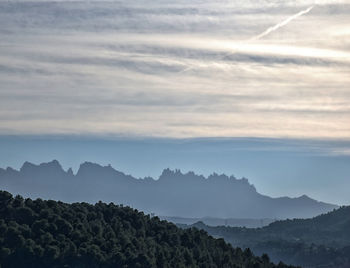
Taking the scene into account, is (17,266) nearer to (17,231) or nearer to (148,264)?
(17,231)

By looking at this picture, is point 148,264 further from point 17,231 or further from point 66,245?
point 17,231

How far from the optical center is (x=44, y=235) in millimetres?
197875

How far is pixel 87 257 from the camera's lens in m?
195

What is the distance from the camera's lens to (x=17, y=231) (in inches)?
7692

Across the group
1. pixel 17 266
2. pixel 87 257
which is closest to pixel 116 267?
pixel 87 257

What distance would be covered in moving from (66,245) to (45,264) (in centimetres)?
916

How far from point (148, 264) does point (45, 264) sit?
26532 mm

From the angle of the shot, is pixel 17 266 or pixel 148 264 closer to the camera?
pixel 17 266

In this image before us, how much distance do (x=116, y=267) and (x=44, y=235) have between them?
19.7 meters

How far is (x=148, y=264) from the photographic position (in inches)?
7849

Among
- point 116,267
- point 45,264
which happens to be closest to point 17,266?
point 45,264

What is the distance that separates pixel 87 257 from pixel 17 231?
18431 millimetres

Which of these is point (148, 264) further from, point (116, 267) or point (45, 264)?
point (45, 264)

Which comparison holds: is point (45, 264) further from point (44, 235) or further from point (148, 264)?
point (148, 264)
